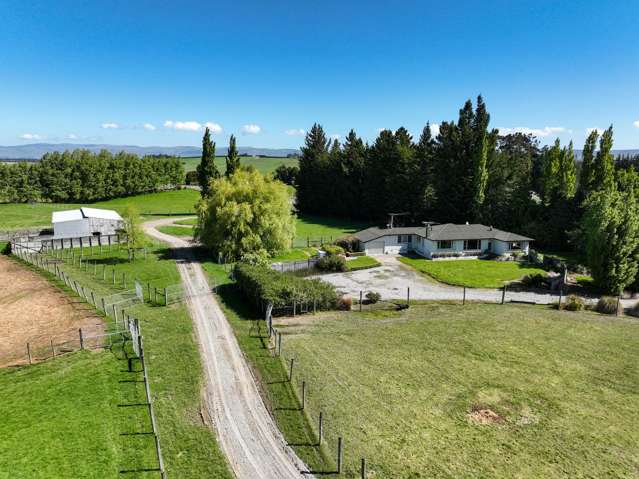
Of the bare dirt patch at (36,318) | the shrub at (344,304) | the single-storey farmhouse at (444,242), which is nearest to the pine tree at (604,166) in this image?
the single-storey farmhouse at (444,242)

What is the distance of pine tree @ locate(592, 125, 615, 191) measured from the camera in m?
59.7

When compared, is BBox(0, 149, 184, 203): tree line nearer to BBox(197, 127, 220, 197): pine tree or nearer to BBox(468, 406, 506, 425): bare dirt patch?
BBox(197, 127, 220, 197): pine tree

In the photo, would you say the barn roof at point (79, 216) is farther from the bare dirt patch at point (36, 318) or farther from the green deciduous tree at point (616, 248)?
the green deciduous tree at point (616, 248)

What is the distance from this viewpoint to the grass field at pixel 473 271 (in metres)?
40.9

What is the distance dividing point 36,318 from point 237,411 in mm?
18687

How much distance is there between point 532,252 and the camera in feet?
166

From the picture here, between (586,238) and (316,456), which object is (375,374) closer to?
(316,456)

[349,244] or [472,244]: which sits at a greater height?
[472,244]

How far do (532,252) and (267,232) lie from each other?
1269 inches

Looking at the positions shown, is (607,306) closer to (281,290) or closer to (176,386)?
(281,290)

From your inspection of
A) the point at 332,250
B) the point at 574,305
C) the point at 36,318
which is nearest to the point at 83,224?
the point at 36,318

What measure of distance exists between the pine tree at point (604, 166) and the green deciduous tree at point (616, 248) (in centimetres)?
2381

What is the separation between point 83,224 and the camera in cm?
5294

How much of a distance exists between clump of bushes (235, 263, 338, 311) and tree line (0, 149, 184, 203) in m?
71.6
